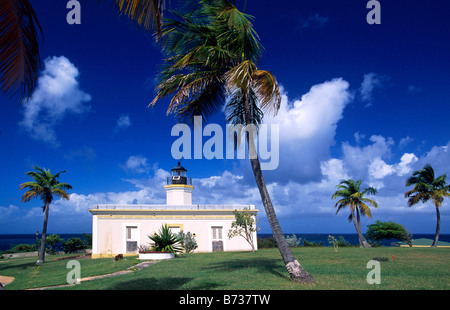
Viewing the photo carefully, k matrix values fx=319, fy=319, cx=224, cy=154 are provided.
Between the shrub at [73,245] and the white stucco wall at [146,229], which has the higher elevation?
the white stucco wall at [146,229]

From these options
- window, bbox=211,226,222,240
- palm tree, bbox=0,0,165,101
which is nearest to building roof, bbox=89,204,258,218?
window, bbox=211,226,222,240

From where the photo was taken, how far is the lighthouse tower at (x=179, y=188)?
26.0 metres

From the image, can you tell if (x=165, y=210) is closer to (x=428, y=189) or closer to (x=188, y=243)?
(x=188, y=243)

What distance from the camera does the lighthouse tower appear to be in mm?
25984

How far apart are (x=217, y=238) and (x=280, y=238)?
16.7 metres

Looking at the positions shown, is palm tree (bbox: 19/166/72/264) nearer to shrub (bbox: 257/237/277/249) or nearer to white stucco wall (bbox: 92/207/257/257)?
white stucco wall (bbox: 92/207/257/257)

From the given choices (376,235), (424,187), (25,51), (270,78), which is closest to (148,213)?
(270,78)

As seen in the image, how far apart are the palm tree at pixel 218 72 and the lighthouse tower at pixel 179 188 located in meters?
15.7

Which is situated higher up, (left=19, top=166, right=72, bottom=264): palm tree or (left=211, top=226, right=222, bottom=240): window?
(left=19, top=166, right=72, bottom=264): palm tree

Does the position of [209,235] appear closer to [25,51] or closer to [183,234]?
[183,234]

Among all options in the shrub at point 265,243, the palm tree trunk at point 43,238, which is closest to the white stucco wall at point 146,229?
the palm tree trunk at point 43,238

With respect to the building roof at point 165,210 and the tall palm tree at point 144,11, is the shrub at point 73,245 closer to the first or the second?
the building roof at point 165,210

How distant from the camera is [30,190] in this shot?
68.9 feet
